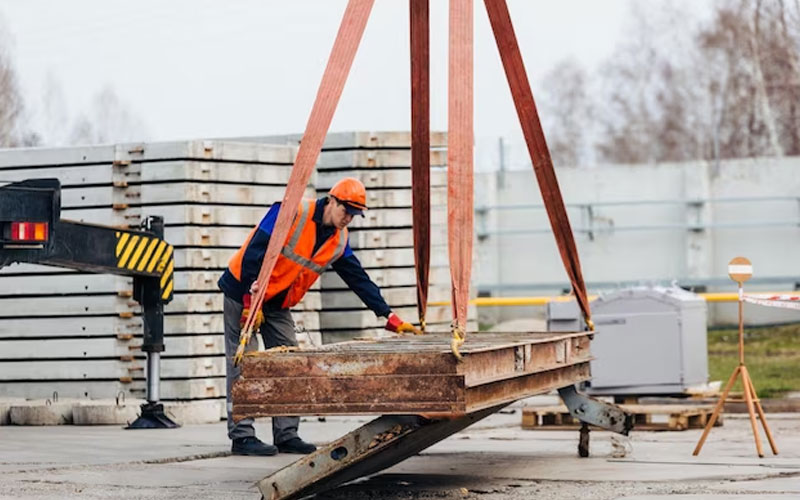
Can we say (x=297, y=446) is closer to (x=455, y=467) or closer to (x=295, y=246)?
(x=455, y=467)

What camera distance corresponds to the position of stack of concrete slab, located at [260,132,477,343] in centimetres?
1539

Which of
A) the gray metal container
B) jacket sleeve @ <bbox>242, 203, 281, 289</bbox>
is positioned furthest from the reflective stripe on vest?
the gray metal container

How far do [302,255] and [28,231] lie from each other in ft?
7.62

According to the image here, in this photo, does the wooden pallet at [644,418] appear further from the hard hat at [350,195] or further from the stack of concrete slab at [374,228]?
the hard hat at [350,195]

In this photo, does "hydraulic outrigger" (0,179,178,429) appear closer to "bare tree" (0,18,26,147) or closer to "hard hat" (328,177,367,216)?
"hard hat" (328,177,367,216)

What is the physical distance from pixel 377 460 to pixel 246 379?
90 cm

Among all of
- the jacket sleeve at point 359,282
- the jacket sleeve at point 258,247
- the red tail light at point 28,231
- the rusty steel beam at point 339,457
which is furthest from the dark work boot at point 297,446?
the rusty steel beam at point 339,457

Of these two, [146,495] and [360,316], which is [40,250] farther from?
[360,316]

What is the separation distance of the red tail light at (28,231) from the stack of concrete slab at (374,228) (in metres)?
4.79

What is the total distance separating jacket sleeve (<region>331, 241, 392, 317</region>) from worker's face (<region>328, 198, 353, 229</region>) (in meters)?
0.69

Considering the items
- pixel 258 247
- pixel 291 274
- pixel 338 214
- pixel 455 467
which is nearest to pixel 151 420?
pixel 291 274

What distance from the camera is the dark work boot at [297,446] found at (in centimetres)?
1070

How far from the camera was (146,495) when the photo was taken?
8508 millimetres

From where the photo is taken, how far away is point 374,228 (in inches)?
614
